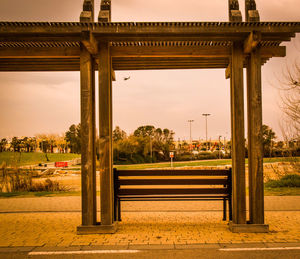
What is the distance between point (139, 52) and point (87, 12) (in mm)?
1396

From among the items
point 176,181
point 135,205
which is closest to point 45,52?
point 176,181

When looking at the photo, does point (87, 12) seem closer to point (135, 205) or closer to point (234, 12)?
point (234, 12)

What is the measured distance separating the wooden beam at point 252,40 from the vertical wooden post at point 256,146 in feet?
0.90

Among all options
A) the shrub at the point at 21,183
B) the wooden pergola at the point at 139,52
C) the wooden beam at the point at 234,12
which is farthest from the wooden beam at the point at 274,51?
the shrub at the point at 21,183

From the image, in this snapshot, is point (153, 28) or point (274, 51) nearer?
point (153, 28)

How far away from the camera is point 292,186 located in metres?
14.1

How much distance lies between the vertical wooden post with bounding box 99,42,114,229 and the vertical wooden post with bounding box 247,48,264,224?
307cm

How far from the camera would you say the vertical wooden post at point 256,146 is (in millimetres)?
5887

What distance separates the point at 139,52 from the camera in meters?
6.40

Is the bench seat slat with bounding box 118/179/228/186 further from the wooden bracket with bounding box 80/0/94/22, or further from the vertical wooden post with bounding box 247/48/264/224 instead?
the wooden bracket with bounding box 80/0/94/22

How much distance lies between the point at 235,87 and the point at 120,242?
398cm

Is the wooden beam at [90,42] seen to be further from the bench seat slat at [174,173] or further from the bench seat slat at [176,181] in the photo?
the bench seat slat at [176,181]

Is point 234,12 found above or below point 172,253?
above

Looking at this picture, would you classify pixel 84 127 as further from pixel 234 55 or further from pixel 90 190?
pixel 234 55
